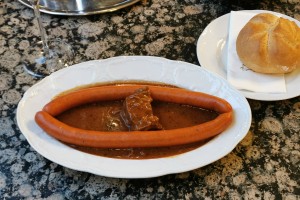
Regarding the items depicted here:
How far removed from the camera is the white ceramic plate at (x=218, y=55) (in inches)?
52.5

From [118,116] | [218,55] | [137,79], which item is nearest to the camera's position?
[118,116]

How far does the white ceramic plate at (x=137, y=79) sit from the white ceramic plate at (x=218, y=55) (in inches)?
4.0

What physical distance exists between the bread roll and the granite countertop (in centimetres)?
12

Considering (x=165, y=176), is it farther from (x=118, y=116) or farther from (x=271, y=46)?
(x=271, y=46)

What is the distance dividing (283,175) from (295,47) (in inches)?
17.4

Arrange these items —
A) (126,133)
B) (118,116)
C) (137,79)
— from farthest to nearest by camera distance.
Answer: (137,79) < (118,116) < (126,133)

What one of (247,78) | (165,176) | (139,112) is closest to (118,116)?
(139,112)

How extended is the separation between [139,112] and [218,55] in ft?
1.53

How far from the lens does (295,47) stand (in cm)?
137

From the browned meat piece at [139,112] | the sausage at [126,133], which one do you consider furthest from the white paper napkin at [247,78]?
the browned meat piece at [139,112]

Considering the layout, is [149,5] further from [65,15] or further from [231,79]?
[231,79]

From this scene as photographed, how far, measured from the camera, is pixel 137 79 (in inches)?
53.3

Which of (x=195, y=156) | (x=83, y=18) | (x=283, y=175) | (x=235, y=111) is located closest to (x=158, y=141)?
(x=195, y=156)

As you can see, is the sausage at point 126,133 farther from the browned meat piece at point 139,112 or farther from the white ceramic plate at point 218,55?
the white ceramic plate at point 218,55
